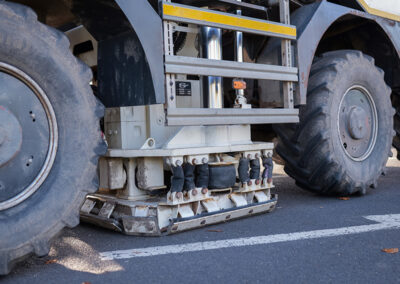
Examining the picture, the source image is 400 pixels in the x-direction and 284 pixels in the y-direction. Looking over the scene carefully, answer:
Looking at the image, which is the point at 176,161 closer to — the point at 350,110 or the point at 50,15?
the point at 50,15

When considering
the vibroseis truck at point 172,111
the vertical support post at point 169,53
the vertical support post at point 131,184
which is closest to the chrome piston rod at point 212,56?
the vibroseis truck at point 172,111

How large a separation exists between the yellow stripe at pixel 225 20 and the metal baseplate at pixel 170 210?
44.3 inches

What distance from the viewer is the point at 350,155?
12.4 feet

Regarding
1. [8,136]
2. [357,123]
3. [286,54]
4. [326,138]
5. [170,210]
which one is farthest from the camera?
[357,123]

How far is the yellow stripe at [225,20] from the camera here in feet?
8.41

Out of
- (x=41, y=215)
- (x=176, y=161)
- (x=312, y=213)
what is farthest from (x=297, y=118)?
(x=41, y=215)

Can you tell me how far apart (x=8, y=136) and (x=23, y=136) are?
9 cm

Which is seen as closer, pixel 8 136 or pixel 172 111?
pixel 8 136

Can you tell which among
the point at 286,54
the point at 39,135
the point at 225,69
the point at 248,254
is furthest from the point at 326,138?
the point at 39,135

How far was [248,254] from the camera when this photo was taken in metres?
2.22

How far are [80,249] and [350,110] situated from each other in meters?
2.65

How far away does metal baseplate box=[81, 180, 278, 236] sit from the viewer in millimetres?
2605

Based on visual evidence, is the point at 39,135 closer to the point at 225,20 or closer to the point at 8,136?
the point at 8,136

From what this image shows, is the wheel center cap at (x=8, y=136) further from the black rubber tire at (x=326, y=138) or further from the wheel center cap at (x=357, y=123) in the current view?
the wheel center cap at (x=357, y=123)
